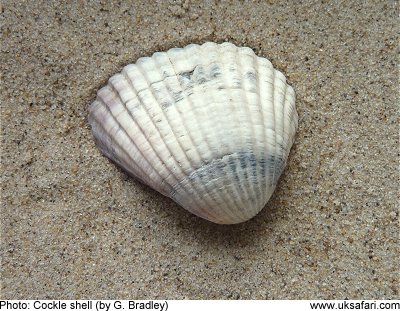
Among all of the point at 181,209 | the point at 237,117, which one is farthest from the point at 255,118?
the point at 181,209

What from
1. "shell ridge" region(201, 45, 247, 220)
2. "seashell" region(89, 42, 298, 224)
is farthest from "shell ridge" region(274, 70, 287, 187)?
"shell ridge" region(201, 45, 247, 220)

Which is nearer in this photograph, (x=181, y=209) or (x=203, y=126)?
(x=203, y=126)

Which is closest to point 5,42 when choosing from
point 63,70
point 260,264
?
point 63,70

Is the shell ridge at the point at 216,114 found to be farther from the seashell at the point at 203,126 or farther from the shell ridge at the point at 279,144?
the shell ridge at the point at 279,144

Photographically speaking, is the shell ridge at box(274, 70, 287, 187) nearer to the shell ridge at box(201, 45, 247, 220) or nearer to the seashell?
the seashell

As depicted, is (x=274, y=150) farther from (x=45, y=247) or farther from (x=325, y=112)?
(x=45, y=247)

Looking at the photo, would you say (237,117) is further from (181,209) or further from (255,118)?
(181,209)

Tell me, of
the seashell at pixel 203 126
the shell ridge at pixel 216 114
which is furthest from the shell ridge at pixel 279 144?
the shell ridge at pixel 216 114

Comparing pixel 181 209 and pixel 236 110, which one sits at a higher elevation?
pixel 236 110
